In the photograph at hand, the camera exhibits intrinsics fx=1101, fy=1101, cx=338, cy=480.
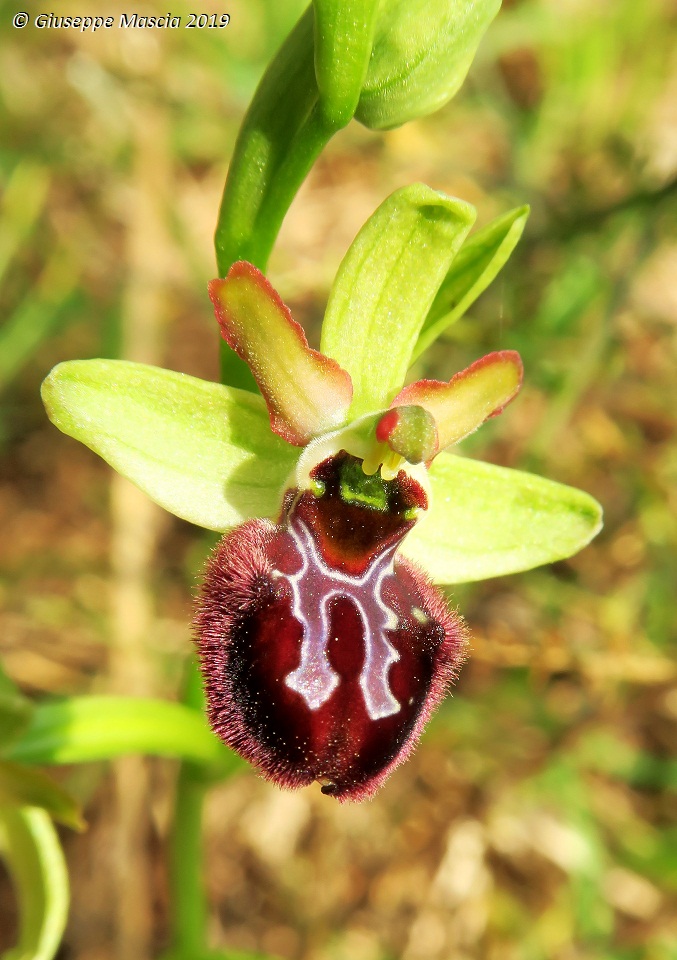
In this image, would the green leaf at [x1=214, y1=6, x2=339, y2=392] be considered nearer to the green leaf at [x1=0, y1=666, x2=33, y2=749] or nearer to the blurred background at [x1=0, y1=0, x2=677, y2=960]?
the green leaf at [x1=0, y1=666, x2=33, y2=749]

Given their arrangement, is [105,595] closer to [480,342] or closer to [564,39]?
[480,342]

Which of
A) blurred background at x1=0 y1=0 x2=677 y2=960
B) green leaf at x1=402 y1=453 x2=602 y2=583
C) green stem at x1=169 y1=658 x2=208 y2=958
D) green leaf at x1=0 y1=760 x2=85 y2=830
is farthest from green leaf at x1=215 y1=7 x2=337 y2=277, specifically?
blurred background at x1=0 y1=0 x2=677 y2=960

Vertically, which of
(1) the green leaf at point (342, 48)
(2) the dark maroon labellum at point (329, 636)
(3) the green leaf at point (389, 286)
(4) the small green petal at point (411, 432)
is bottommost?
(2) the dark maroon labellum at point (329, 636)

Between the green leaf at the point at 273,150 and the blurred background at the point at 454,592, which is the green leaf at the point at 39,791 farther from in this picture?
the blurred background at the point at 454,592
